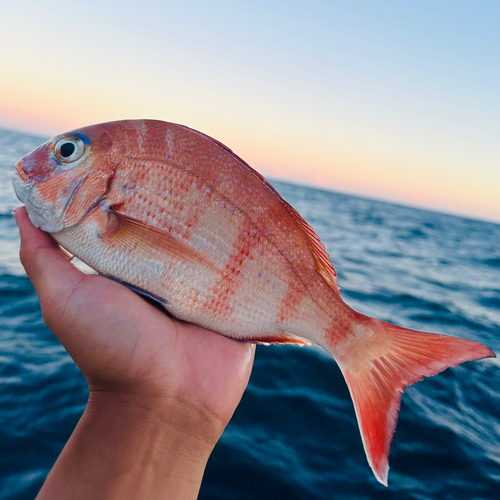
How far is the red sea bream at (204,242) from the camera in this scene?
1.98m

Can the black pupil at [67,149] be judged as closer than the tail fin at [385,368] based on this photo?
No

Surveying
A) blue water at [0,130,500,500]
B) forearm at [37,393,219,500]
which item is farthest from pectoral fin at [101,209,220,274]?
blue water at [0,130,500,500]

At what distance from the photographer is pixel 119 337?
1847mm

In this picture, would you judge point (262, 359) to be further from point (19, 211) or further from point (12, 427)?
point (19, 211)

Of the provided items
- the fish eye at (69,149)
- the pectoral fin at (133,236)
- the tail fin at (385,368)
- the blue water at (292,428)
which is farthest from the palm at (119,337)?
the blue water at (292,428)

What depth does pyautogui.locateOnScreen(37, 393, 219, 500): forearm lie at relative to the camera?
5.91 ft

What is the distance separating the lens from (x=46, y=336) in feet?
18.1

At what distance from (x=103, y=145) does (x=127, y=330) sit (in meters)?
1.05

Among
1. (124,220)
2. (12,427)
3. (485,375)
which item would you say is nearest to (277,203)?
(124,220)

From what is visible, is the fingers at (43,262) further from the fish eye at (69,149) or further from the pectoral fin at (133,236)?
the fish eye at (69,149)

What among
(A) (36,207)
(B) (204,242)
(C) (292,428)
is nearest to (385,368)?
(B) (204,242)

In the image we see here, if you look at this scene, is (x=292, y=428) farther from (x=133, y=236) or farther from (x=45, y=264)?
(x=45, y=264)

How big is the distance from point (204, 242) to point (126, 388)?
36.1 inches

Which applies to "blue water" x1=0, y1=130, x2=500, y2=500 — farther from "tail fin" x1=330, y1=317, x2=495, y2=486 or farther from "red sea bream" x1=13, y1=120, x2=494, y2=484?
"red sea bream" x1=13, y1=120, x2=494, y2=484
